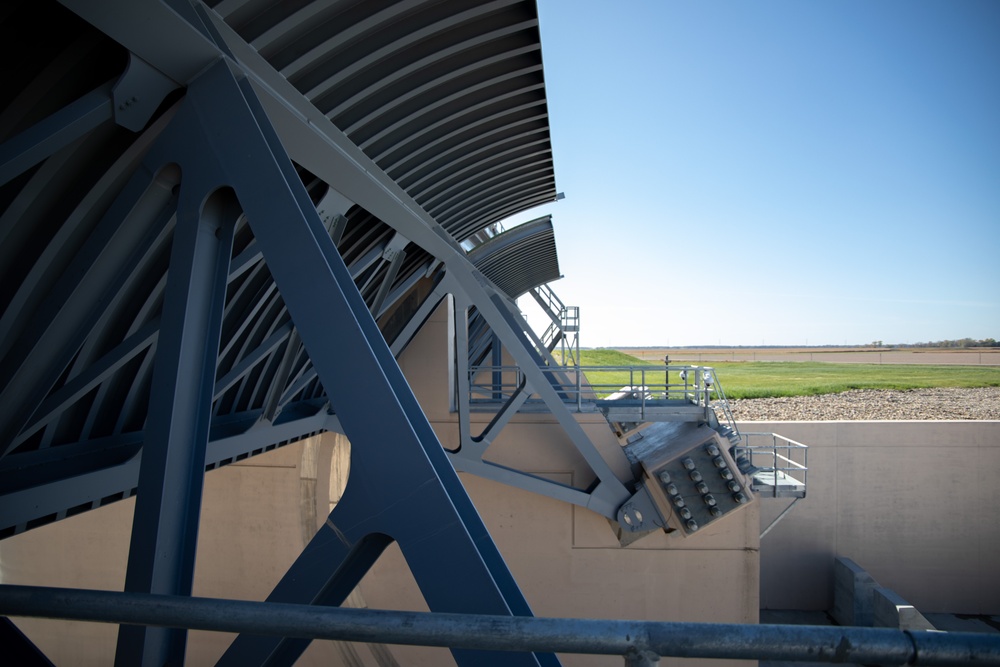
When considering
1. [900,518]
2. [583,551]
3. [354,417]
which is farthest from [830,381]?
[354,417]

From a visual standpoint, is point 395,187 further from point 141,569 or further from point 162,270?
point 141,569

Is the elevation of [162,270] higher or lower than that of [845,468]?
higher

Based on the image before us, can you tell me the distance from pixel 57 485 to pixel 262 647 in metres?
2.41

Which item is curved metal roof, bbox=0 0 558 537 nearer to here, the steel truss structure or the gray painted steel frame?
the steel truss structure

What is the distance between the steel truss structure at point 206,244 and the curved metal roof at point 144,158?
0.01 meters

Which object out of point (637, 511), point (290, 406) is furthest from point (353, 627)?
point (637, 511)

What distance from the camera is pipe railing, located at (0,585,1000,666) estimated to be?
1.29 m

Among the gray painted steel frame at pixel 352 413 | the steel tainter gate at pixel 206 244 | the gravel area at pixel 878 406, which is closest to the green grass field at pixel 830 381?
the gravel area at pixel 878 406

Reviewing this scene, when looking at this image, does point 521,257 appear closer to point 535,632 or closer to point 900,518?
point 535,632

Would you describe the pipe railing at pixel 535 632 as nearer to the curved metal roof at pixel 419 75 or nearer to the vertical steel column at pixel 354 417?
the vertical steel column at pixel 354 417

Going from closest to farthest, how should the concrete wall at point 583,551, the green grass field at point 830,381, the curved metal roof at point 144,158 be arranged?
1. the curved metal roof at point 144,158
2. the concrete wall at point 583,551
3. the green grass field at point 830,381

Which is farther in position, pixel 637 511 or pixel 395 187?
pixel 637 511

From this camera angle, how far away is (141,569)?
216cm

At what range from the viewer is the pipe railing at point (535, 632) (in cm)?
129
